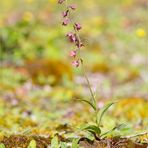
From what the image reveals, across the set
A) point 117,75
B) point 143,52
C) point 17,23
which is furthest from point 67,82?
point 143,52

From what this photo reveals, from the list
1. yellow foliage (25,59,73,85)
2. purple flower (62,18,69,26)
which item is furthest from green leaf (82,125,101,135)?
yellow foliage (25,59,73,85)

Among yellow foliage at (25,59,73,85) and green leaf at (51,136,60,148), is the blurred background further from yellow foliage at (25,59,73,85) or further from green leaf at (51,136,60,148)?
green leaf at (51,136,60,148)

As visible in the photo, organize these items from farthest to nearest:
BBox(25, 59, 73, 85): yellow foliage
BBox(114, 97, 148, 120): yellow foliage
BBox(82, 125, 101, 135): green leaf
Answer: BBox(25, 59, 73, 85): yellow foliage < BBox(114, 97, 148, 120): yellow foliage < BBox(82, 125, 101, 135): green leaf

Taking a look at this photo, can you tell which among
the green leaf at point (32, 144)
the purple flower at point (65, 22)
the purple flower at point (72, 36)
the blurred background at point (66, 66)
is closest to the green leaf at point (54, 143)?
the green leaf at point (32, 144)

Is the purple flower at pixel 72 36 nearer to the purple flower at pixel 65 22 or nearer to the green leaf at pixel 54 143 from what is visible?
the purple flower at pixel 65 22

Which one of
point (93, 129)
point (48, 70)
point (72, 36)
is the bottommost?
point (93, 129)

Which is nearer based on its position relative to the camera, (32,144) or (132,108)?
(32,144)

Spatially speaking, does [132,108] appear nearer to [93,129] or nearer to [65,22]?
[93,129]

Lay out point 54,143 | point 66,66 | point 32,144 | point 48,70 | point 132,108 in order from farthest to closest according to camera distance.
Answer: point 66,66
point 48,70
point 132,108
point 54,143
point 32,144

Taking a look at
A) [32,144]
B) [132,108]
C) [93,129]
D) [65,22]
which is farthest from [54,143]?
[132,108]
